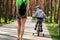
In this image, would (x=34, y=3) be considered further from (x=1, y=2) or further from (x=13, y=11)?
(x=1, y=2)

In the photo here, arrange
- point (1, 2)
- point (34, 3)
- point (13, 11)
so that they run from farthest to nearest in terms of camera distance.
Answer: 1. point (34, 3)
2. point (13, 11)
3. point (1, 2)

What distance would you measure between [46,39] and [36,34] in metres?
1.96

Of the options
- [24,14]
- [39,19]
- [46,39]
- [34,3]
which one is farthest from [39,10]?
[34,3]

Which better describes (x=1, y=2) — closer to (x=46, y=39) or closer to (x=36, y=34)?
(x=36, y=34)

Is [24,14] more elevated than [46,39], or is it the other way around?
[24,14]

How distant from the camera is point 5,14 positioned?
27.4m

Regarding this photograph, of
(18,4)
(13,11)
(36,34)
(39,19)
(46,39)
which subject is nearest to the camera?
(18,4)

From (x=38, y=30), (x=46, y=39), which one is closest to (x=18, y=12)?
(x=46, y=39)

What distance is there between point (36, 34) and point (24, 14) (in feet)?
13.3

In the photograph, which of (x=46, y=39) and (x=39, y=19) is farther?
(x=39, y=19)

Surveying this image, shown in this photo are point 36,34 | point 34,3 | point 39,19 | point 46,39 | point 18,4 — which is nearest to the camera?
point 18,4

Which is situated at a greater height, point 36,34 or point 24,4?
point 24,4

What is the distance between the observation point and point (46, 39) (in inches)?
482

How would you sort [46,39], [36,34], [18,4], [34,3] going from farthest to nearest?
1. [34,3]
2. [36,34]
3. [46,39]
4. [18,4]
